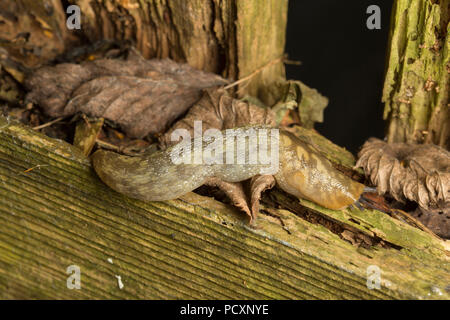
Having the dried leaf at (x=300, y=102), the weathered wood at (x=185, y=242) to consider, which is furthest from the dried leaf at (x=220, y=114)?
the weathered wood at (x=185, y=242)

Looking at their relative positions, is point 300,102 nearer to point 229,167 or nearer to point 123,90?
point 229,167

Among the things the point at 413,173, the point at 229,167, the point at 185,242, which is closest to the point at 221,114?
the point at 229,167

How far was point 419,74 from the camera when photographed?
5.77 ft

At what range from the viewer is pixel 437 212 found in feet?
5.65

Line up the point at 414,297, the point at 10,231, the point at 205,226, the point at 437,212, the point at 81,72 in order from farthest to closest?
1. the point at 81,72
2. the point at 10,231
3. the point at 437,212
4. the point at 205,226
5. the point at 414,297

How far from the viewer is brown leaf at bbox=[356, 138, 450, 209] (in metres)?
1.69

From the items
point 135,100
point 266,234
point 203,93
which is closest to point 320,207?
point 266,234

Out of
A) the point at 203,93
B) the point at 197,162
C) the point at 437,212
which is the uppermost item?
the point at 203,93

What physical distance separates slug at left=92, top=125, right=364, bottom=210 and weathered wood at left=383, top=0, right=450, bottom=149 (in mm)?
437

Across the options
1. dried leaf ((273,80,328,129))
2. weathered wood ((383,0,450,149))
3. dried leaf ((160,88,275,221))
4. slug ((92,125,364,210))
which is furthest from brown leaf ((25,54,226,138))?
weathered wood ((383,0,450,149))

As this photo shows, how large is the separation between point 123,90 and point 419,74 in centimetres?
117

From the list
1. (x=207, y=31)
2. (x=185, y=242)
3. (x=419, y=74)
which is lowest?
(x=185, y=242)

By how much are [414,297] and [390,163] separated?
0.54m
